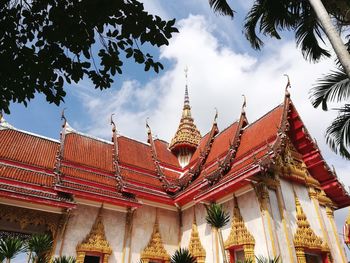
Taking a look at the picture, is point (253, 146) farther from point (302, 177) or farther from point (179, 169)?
point (179, 169)

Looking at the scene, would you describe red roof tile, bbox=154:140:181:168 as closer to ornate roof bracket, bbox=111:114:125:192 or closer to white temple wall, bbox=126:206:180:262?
ornate roof bracket, bbox=111:114:125:192

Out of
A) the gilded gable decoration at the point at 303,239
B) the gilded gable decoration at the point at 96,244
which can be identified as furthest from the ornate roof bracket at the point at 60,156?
the gilded gable decoration at the point at 303,239

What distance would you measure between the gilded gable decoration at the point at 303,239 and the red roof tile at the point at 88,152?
7.50 meters

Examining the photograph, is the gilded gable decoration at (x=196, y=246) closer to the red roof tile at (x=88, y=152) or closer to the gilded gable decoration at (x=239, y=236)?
the gilded gable decoration at (x=239, y=236)

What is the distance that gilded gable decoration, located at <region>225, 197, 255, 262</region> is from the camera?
900cm

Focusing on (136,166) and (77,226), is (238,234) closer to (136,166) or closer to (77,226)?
(77,226)

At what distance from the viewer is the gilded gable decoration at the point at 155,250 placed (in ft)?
35.7

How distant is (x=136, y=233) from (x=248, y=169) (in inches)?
191

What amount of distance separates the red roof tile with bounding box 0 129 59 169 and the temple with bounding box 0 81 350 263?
0.05 meters

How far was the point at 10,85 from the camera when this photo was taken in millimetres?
3350

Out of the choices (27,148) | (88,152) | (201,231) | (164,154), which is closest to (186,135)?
(164,154)

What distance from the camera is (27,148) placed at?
12.1 metres

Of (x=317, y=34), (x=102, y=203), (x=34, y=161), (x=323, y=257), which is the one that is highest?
(x=317, y=34)

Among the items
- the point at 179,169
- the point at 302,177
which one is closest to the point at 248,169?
the point at 302,177
